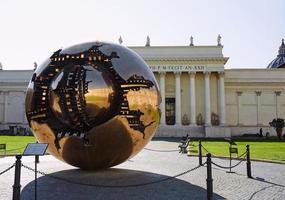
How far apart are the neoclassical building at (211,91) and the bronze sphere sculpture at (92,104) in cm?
5140

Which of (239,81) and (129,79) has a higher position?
(239,81)

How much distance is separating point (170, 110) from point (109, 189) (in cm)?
5817

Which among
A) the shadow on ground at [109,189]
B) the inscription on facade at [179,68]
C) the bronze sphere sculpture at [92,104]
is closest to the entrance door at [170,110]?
the inscription on facade at [179,68]

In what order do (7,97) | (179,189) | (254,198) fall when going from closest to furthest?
(254,198), (179,189), (7,97)

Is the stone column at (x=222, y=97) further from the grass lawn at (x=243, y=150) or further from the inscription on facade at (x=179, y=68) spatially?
the grass lawn at (x=243, y=150)

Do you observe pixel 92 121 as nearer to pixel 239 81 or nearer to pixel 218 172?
pixel 218 172

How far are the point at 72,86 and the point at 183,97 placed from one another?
190 feet

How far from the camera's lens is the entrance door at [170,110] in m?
67.4

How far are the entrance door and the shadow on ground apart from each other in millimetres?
55169

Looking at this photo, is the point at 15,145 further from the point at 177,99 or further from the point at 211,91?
the point at 211,91

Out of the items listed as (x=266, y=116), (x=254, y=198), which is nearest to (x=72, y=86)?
(x=254, y=198)

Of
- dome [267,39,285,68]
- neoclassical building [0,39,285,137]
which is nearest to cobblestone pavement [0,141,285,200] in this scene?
neoclassical building [0,39,285,137]

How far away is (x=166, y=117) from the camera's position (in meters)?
67.4

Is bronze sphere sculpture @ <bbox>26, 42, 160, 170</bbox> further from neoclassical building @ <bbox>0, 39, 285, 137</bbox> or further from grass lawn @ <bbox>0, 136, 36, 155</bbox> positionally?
neoclassical building @ <bbox>0, 39, 285, 137</bbox>
